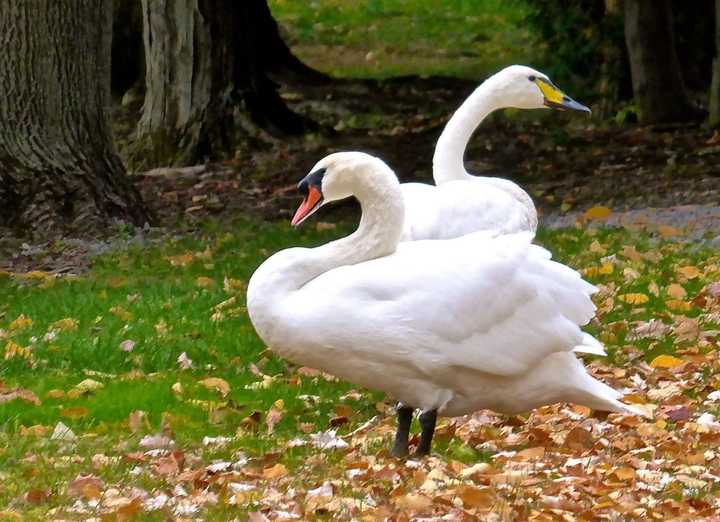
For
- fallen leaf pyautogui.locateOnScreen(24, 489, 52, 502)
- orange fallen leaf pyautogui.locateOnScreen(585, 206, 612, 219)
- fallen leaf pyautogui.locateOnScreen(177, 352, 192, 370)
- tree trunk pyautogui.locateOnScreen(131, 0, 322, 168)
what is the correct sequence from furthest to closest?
tree trunk pyautogui.locateOnScreen(131, 0, 322, 168), orange fallen leaf pyautogui.locateOnScreen(585, 206, 612, 219), fallen leaf pyautogui.locateOnScreen(177, 352, 192, 370), fallen leaf pyautogui.locateOnScreen(24, 489, 52, 502)

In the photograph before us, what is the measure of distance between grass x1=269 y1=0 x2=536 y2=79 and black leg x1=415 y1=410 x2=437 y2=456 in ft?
52.7

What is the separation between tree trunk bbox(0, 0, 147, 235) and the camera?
1223cm

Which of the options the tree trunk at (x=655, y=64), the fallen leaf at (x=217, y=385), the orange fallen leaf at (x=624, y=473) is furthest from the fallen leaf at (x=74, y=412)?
the tree trunk at (x=655, y=64)

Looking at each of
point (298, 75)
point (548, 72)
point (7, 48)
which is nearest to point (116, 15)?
point (298, 75)

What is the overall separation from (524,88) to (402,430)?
Result: 3.69m

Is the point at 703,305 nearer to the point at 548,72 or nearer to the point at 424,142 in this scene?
the point at 424,142

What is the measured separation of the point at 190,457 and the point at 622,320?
122 inches

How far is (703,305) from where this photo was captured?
897cm

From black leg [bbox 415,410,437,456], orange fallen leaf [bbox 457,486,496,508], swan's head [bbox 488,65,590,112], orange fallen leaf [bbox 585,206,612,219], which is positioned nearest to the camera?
orange fallen leaf [bbox 457,486,496,508]

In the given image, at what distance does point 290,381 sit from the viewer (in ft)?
25.3

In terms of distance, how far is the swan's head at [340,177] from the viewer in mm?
6137

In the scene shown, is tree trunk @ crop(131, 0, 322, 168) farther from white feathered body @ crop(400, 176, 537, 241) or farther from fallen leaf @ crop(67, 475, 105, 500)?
fallen leaf @ crop(67, 475, 105, 500)

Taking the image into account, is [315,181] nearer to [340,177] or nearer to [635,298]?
[340,177]

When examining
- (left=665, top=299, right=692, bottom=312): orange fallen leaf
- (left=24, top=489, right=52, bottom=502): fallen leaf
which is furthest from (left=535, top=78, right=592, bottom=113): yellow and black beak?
(left=24, top=489, right=52, bottom=502): fallen leaf
